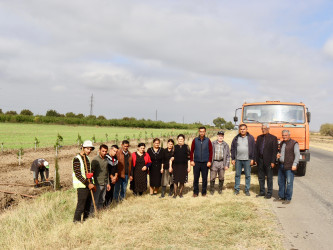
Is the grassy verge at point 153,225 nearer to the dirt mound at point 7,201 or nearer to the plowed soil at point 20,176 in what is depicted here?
the dirt mound at point 7,201

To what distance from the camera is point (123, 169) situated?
24.7 feet

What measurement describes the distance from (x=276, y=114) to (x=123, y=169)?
21.8 ft

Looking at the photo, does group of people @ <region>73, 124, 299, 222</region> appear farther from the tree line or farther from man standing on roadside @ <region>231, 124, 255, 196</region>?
the tree line

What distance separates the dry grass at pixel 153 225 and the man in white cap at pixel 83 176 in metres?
0.42

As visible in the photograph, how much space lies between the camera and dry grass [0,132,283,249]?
4.89m

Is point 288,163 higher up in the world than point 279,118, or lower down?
lower down

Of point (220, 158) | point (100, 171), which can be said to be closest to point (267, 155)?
point (220, 158)

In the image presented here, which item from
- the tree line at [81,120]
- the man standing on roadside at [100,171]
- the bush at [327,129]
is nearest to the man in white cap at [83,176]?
the man standing on roadside at [100,171]

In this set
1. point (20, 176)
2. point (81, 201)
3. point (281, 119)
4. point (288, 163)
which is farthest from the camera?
point (20, 176)

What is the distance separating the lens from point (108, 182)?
6777mm

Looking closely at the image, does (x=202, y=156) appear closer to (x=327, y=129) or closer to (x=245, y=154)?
(x=245, y=154)

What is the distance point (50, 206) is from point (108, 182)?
1908 mm

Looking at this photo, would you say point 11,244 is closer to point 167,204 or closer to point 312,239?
point 167,204

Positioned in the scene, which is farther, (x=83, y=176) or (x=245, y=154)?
(x=245, y=154)
